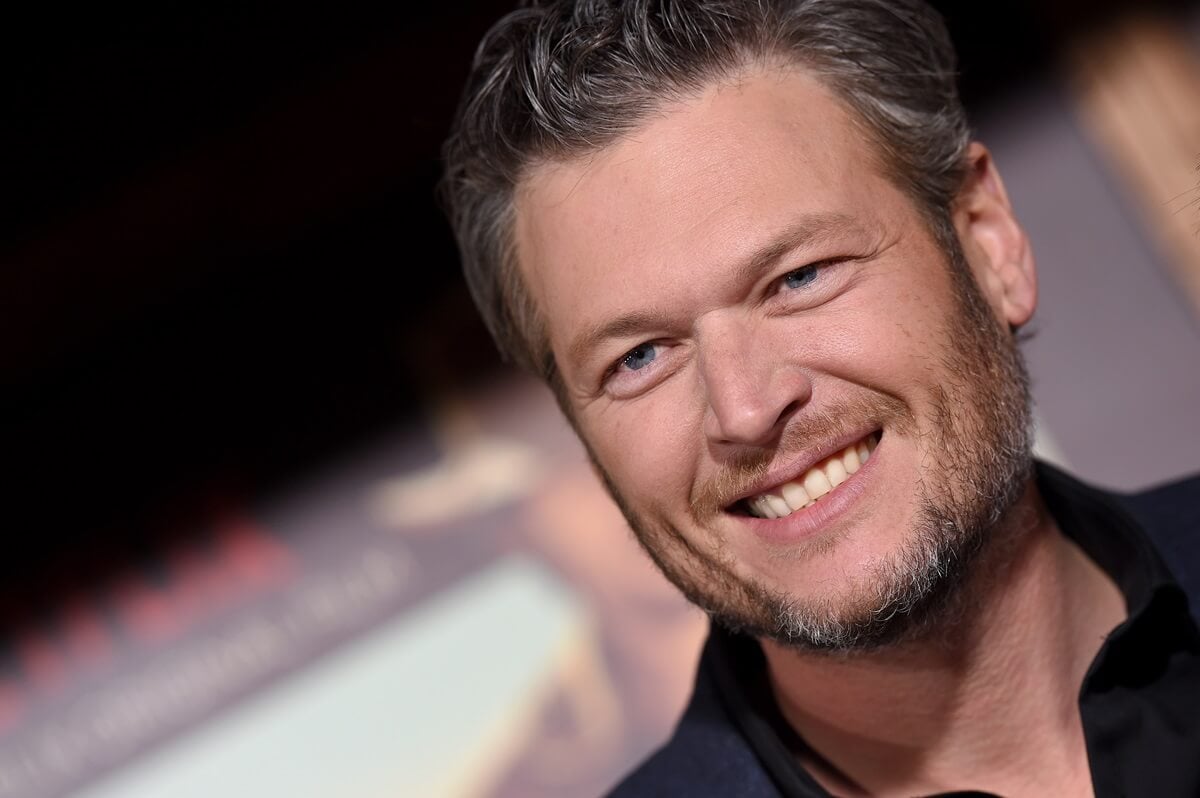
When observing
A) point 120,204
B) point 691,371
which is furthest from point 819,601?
point 120,204

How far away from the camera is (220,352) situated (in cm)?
219

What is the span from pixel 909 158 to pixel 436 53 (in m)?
0.99

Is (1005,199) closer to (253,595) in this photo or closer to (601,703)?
(601,703)

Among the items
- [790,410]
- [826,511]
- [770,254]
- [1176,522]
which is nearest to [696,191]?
[770,254]

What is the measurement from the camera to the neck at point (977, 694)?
1.27 m

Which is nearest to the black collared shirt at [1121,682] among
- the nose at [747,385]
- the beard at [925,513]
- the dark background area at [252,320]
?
the beard at [925,513]

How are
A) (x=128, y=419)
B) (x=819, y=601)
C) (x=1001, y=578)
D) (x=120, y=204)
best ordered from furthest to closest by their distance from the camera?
(x=128, y=419)
(x=120, y=204)
(x=1001, y=578)
(x=819, y=601)

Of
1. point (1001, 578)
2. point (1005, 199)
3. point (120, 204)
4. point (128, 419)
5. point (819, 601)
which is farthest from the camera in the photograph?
point (128, 419)

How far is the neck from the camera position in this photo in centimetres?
127

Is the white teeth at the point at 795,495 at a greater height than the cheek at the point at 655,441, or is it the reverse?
the cheek at the point at 655,441

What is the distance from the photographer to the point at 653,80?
1.27 meters

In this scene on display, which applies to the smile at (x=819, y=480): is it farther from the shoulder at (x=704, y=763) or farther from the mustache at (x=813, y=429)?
the shoulder at (x=704, y=763)

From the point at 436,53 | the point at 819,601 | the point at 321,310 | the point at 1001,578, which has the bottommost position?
the point at 1001,578

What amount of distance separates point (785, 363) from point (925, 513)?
193mm
